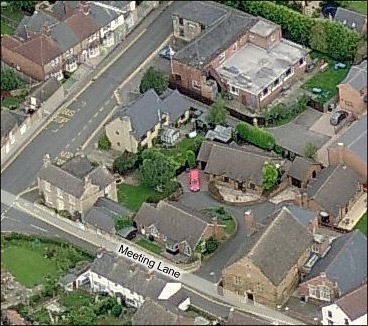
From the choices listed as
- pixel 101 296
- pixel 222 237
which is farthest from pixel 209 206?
pixel 101 296

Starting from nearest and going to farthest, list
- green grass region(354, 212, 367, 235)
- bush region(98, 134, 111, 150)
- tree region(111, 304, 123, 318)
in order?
tree region(111, 304, 123, 318)
green grass region(354, 212, 367, 235)
bush region(98, 134, 111, 150)

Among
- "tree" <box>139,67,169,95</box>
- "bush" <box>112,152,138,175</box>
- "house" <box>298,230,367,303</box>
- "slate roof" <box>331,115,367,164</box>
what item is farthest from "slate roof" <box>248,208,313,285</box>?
"tree" <box>139,67,169,95</box>

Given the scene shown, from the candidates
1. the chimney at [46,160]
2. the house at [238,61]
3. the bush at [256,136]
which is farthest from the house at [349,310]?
the house at [238,61]

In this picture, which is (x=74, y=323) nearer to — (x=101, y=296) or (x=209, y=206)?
(x=101, y=296)

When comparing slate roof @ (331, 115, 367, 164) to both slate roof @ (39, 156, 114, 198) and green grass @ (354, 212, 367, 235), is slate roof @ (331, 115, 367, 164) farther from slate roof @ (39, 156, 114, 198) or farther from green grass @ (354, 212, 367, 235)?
Answer: slate roof @ (39, 156, 114, 198)

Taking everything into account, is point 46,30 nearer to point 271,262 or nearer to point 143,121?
point 143,121

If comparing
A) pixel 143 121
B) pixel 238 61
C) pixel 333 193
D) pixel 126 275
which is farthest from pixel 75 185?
pixel 238 61
